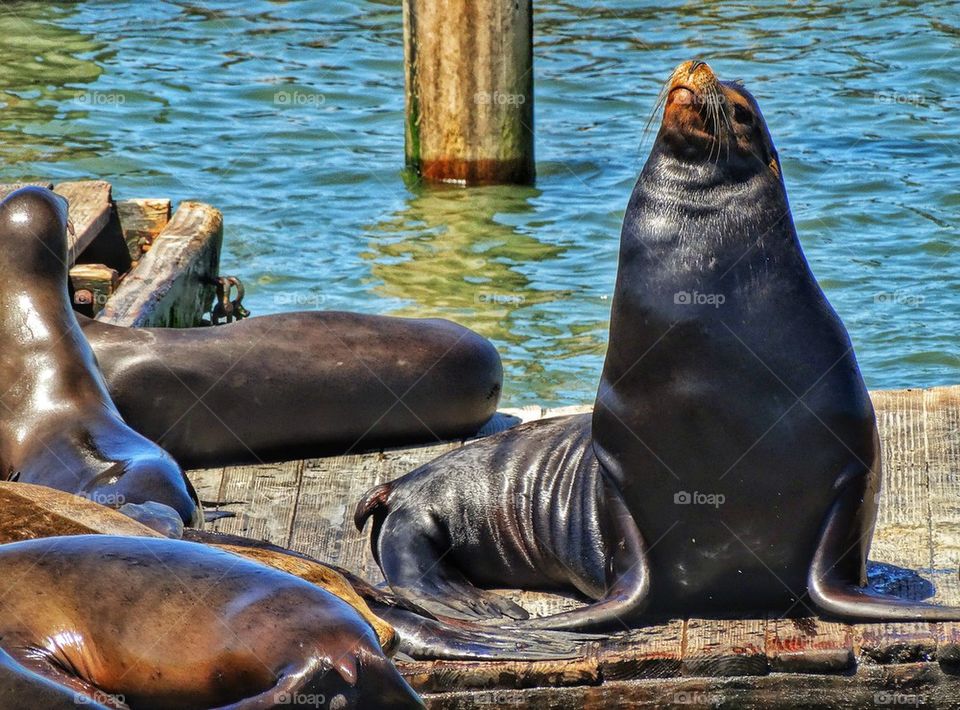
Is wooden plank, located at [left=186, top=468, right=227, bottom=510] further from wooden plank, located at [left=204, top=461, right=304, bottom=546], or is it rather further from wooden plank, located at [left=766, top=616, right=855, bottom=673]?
wooden plank, located at [left=766, top=616, right=855, bottom=673]

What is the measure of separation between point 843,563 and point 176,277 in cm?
436

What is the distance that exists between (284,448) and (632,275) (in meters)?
2.45

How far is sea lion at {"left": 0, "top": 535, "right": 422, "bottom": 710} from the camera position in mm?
3227

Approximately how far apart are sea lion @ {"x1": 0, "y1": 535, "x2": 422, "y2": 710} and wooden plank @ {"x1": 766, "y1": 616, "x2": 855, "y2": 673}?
47.8 inches

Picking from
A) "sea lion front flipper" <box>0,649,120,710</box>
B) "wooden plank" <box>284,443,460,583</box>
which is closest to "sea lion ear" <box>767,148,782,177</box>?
"wooden plank" <box>284,443,460,583</box>

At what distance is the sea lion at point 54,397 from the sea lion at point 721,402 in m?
1.16

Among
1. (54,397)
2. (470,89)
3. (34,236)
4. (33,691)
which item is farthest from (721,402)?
(470,89)

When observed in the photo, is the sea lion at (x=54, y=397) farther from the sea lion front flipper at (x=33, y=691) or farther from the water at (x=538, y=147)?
the water at (x=538, y=147)

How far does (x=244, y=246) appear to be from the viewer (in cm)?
1169

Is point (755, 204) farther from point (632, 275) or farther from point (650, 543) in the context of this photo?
point (650, 543)

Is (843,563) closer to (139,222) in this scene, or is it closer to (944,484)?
(944,484)

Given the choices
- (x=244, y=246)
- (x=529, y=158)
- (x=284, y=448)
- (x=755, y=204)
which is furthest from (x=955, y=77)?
(x=755, y=204)

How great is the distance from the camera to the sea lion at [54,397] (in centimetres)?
542

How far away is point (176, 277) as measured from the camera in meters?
8.15
